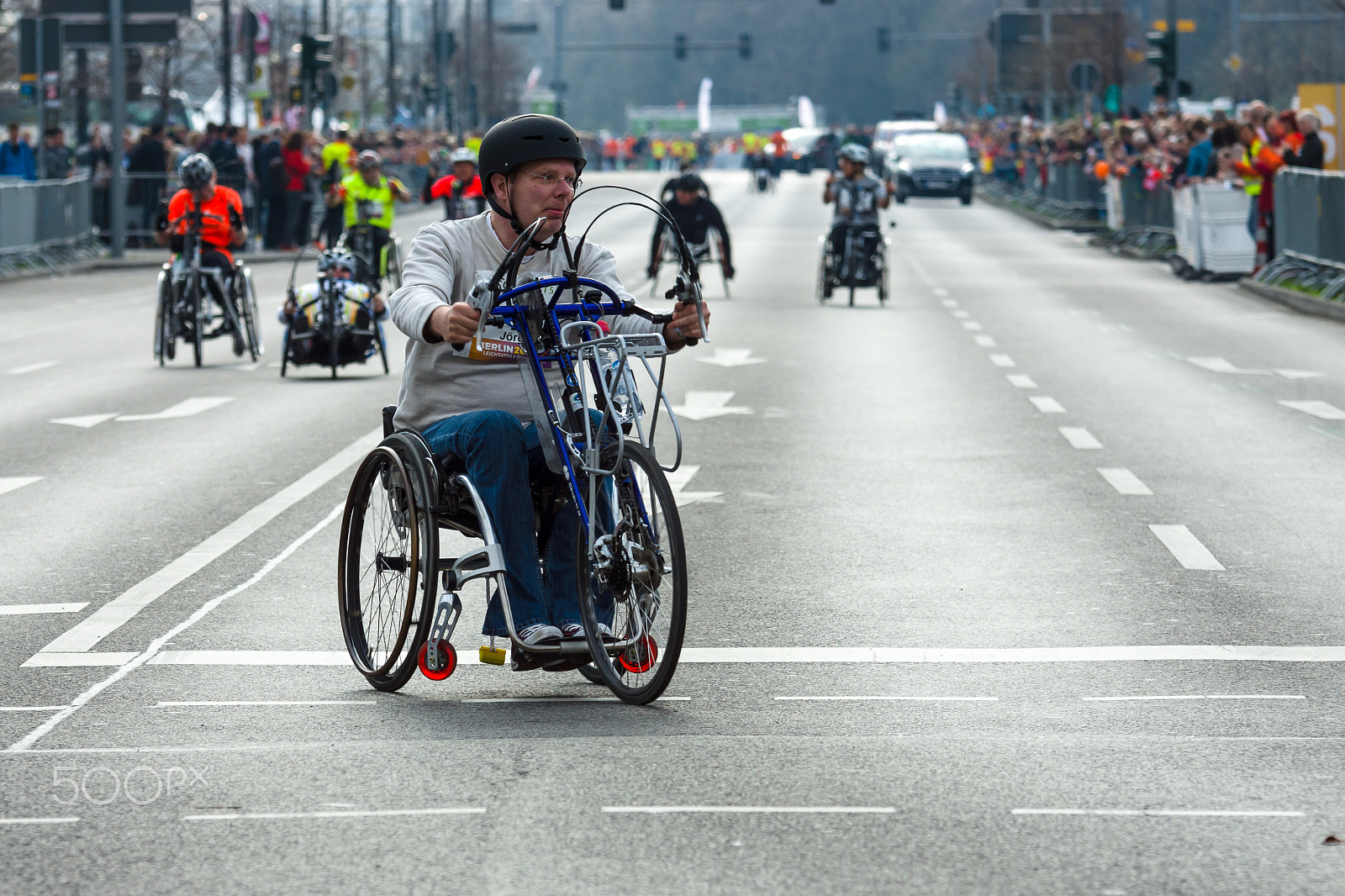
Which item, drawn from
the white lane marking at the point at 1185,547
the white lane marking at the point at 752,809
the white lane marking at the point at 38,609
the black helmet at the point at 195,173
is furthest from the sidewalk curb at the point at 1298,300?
the white lane marking at the point at 752,809

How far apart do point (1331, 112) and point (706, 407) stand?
17073 millimetres

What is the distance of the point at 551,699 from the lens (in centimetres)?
612

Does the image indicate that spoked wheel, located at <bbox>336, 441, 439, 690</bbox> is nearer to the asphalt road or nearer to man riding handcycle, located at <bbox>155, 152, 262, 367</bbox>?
the asphalt road

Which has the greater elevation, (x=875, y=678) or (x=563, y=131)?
(x=563, y=131)

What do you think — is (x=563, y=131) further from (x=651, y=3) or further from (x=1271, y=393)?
(x=651, y=3)

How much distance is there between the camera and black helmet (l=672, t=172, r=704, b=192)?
25047 mm

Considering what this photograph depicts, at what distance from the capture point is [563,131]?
6.07 meters

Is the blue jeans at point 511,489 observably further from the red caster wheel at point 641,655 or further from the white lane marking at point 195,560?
the white lane marking at point 195,560

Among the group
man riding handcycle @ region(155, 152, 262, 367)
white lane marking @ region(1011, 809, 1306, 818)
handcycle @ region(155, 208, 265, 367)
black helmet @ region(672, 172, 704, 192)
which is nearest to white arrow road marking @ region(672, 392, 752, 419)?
handcycle @ region(155, 208, 265, 367)

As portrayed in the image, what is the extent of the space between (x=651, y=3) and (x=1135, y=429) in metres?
171

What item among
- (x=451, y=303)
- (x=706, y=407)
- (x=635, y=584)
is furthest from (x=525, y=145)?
(x=706, y=407)

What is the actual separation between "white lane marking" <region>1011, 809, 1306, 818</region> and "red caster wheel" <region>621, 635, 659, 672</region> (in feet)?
4.43

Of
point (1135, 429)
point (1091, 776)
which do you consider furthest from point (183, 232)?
point (1091, 776)

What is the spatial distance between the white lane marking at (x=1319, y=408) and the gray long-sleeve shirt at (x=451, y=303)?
855 centimetres
